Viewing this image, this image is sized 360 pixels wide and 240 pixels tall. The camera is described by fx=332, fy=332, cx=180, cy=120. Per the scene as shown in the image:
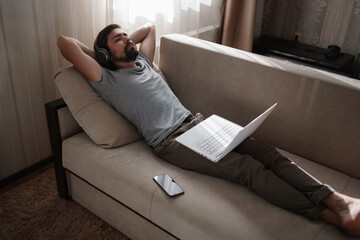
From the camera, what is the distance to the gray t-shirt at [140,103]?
1.65 metres

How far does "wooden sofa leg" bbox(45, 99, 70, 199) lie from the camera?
1.60 meters

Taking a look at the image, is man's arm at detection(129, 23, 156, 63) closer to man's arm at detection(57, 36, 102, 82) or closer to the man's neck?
the man's neck

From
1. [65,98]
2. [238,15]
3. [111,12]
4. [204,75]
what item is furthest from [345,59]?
[65,98]

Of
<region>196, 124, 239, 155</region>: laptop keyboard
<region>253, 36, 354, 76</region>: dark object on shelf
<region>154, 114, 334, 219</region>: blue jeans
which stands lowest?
<region>154, 114, 334, 219</region>: blue jeans

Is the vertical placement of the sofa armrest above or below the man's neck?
below

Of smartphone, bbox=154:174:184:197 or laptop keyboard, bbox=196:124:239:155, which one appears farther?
laptop keyboard, bbox=196:124:239:155

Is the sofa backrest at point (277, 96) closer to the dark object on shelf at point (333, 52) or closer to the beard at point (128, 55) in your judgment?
the beard at point (128, 55)

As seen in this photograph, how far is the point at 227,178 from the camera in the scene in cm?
146

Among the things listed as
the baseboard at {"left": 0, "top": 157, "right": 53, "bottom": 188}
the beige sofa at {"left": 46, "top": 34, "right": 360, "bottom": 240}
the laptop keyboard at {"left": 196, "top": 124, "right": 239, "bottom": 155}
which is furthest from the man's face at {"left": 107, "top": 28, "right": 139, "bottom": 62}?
the baseboard at {"left": 0, "top": 157, "right": 53, "bottom": 188}

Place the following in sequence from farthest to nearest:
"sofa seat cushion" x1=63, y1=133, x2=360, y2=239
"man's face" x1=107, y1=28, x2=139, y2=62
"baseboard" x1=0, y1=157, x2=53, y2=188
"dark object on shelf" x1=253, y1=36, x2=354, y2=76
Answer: "dark object on shelf" x1=253, y1=36, x2=354, y2=76 → "baseboard" x1=0, y1=157, x2=53, y2=188 → "man's face" x1=107, y1=28, x2=139, y2=62 → "sofa seat cushion" x1=63, y1=133, x2=360, y2=239

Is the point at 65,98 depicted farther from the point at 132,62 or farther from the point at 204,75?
the point at 204,75

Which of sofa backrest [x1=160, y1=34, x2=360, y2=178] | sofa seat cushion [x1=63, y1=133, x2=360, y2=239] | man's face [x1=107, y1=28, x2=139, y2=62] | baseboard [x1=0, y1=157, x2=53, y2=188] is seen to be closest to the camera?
sofa seat cushion [x1=63, y1=133, x2=360, y2=239]

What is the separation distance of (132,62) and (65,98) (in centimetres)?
39

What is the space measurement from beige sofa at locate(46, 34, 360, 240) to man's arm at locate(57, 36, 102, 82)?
52 mm
